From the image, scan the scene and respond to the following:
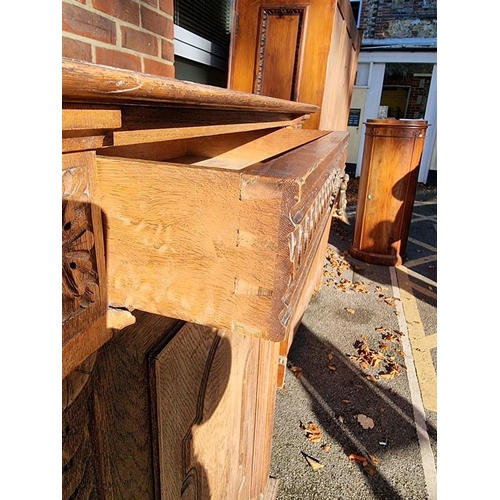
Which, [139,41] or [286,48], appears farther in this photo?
[286,48]

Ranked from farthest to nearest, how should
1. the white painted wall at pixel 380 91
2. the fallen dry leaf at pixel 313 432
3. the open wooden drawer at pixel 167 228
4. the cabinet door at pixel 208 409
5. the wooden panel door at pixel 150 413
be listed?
1. the white painted wall at pixel 380 91
2. the fallen dry leaf at pixel 313 432
3. the cabinet door at pixel 208 409
4. the wooden panel door at pixel 150 413
5. the open wooden drawer at pixel 167 228

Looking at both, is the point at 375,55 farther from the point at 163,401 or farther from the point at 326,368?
the point at 163,401

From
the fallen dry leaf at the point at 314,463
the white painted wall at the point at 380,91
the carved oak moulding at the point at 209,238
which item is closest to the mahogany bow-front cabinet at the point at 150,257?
the carved oak moulding at the point at 209,238

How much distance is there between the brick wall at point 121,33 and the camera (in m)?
1.09

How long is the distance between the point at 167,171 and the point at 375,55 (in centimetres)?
1289

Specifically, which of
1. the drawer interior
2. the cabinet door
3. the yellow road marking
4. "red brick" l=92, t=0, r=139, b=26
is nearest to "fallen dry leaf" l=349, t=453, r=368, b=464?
the yellow road marking

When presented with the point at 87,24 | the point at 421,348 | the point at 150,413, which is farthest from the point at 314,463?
the point at 87,24

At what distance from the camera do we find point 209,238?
579 mm

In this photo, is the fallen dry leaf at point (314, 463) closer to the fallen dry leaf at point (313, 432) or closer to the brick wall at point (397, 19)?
the fallen dry leaf at point (313, 432)

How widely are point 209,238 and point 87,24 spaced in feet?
3.11

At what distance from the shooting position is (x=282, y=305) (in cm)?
59

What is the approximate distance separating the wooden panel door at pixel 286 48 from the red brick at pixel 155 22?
1712mm

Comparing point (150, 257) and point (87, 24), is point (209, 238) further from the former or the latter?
point (87, 24)

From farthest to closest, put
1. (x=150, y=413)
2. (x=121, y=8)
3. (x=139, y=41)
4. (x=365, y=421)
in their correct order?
1. (x=365, y=421)
2. (x=139, y=41)
3. (x=121, y=8)
4. (x=150, y=413)
